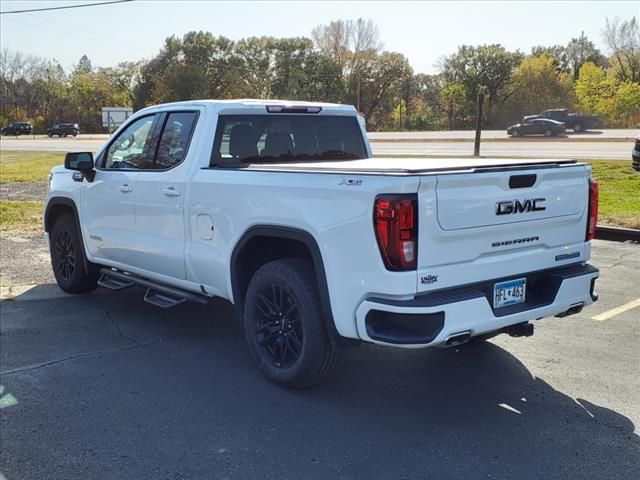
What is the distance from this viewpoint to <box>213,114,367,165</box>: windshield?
17.3 ft

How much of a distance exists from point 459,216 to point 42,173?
70.0ft

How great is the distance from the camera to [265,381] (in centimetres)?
463

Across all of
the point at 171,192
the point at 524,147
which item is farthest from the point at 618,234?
the point at 524,147

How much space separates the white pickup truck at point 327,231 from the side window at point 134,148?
2cm

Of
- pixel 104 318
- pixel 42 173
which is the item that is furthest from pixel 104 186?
pixel 42 173

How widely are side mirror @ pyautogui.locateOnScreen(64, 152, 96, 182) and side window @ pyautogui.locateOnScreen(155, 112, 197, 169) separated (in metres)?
1.01

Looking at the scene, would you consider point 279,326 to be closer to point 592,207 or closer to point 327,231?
point 327,231

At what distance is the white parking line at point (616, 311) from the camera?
603 cm

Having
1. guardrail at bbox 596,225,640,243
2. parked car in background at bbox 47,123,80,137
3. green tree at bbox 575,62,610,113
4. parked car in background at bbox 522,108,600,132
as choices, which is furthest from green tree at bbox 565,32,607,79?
guardrail at bbox 596,225,640,243

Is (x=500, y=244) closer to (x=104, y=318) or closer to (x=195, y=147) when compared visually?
(x=195, y=147)

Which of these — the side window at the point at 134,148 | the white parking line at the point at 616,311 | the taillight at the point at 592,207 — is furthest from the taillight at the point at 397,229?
the white parking line at the point at 616,311

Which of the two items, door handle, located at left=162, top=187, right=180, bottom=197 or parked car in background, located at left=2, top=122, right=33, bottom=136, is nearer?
door handle, located at left=162, top=187, right=180, bottom=197

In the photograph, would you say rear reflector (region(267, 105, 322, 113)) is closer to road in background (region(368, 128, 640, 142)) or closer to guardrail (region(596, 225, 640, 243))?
guardrail (region(596, 225, 640, 243))

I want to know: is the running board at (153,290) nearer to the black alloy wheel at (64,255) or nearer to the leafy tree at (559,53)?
the black alloy wheel at (64,255)
